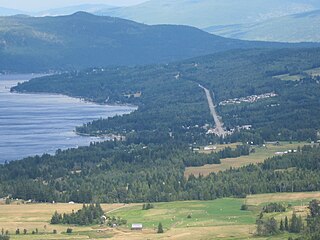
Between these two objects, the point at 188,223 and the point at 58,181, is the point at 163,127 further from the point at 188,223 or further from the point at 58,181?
the point at 188,223

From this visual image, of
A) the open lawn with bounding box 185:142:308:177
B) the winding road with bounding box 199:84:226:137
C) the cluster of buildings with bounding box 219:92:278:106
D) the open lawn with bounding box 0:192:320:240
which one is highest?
the cluster of buildings with bounding box 219:92:278:106

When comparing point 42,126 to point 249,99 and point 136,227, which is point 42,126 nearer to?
point 249,99

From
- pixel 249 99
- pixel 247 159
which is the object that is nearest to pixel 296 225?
pixel 247 159

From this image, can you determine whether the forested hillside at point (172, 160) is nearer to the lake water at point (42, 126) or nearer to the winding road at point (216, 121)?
the winding road at point (216, 121)

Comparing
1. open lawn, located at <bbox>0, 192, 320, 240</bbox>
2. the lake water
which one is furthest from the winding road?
open lawn, located at <bbox>0, 192, 320, 240</bbox>

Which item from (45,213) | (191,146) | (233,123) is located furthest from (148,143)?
(45,213)

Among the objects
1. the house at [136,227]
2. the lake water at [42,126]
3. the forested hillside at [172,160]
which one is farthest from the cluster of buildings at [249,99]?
the house at [136,227]

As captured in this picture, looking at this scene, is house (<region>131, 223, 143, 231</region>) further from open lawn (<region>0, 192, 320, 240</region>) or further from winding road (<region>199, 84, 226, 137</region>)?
winding road (<region>199, 84, 226, 137</region>)
